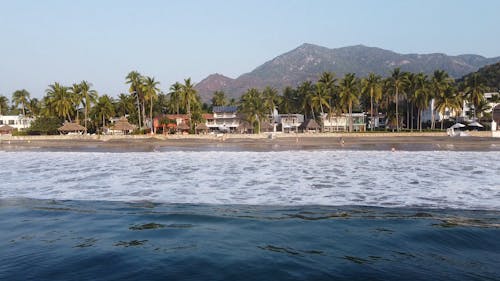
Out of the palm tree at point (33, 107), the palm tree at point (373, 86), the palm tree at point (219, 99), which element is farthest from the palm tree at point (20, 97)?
the palm tree at point (373, 86)

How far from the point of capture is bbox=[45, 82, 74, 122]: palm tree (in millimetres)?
73125

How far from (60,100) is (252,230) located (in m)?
76.2

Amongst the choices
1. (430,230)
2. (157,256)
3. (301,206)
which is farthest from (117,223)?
(430,230)

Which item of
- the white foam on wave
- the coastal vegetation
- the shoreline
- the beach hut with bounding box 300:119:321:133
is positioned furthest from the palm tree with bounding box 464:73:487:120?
the white foam on wave

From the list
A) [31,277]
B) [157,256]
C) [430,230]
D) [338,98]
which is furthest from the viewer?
[338,98]

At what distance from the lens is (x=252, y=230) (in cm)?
686

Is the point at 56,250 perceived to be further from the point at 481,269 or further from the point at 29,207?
the point at 481,269

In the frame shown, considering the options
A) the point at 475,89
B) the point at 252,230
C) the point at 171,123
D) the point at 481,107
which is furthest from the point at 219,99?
the point at 252,230

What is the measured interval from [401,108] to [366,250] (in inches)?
3176

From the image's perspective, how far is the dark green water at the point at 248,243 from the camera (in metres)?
4.86

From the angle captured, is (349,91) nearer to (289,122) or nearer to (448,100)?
(448,100)

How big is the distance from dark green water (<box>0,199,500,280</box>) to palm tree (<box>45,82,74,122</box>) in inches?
2808

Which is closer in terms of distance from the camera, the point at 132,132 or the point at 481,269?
the point at 481,269

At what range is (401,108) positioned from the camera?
8019 centimetres
